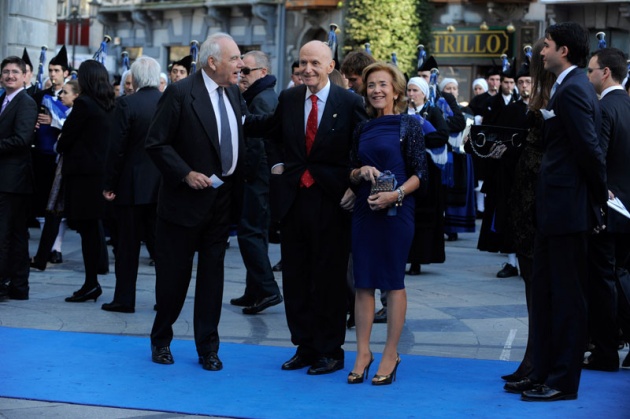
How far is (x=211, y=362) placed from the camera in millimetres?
7531

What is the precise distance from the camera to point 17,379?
23.3 ft

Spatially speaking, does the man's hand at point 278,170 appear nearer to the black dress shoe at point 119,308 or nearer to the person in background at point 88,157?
the black dress shoe at point 119,308

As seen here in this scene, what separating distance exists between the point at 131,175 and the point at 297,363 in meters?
2.70

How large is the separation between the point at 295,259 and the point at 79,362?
146 cm

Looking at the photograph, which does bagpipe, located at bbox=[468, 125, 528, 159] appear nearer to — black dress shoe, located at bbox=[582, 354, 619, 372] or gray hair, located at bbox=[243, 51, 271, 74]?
black dress shoe, located at bbox=[582, 354, 619, 372]

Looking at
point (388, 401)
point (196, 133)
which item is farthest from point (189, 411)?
point (196, 133)

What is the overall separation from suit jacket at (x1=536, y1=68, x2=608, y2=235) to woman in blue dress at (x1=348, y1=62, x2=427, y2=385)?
82 centimetres

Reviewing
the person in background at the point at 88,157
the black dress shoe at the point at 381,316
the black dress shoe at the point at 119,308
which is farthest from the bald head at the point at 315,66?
the person in background at the point at 88,157

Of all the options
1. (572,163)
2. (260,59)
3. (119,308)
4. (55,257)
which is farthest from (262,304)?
(55,257)

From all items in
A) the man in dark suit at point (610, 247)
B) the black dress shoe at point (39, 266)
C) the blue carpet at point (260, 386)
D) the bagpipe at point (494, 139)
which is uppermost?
the bagpipe at point (494, 139)

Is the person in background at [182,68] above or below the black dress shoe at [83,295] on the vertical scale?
above

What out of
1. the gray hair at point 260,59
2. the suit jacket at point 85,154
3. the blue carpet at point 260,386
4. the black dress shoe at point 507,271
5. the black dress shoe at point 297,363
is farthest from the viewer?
the black dress shoe at point 507,271

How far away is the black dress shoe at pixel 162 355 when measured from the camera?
766 cm

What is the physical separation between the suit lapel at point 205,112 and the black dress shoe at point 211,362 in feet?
4.04
